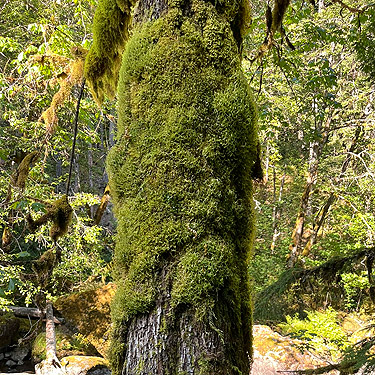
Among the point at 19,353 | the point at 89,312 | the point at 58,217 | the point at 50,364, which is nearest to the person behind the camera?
the point at 58,217

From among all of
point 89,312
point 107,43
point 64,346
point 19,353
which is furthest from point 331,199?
point 19,353

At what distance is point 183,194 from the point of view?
1.17 meters

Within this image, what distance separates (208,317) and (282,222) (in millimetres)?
13608

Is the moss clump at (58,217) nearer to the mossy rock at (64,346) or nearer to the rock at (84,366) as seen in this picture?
the rock at (84,366)

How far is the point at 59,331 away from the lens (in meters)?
8.51

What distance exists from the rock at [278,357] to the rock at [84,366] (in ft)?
10.4

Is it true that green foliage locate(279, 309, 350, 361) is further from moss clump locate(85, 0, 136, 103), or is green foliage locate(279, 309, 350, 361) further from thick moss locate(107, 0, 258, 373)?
moss clump locate(85, 0, 136, 103)

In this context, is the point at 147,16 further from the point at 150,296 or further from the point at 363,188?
the point at 363,188

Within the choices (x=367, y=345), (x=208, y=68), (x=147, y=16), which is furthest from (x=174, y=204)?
(x=367, y=345)

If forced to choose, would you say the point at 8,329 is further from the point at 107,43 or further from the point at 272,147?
the point at 272,147

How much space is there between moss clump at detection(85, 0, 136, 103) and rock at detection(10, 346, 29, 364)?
896 cm

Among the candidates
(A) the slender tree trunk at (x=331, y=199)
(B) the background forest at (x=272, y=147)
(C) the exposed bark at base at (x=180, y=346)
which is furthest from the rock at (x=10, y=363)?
(A) the slender tree trunk at (x=331, y=199)

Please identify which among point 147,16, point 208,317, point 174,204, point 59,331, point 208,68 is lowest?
point 59,331

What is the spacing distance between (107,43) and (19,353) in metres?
9.37
